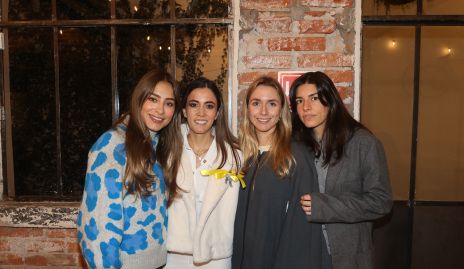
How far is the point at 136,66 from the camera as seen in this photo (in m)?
2.82

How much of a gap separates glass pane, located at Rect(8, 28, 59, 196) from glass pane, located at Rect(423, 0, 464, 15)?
9.49 feet

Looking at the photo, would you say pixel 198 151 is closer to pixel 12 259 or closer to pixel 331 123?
pixel 331 123

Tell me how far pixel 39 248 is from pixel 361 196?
2.39 meters

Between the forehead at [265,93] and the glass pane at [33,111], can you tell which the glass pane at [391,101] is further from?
the glass pane at [33,111]

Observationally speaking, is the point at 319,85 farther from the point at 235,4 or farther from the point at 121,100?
the point at 121,100

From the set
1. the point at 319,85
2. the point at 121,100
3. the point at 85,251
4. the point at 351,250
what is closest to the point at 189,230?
the point at 85,251

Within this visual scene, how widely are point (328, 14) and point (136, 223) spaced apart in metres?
1.79

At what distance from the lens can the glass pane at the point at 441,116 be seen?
2.78 m

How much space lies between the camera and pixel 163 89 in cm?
200

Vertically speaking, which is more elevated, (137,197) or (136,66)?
(136,66)

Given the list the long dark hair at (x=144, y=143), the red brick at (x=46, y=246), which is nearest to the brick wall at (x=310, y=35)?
the long dark hair at (x=144, y=143)

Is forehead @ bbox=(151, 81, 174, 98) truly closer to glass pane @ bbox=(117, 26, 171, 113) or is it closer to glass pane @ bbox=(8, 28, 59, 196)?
glass pane @ bbox=(117, 26, 171, 113)

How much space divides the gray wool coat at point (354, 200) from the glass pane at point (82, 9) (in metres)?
2.07

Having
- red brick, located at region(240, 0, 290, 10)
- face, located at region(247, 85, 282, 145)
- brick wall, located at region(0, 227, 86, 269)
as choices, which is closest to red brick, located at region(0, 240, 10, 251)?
brick wall, located at region(0, 227, 86, 269)
